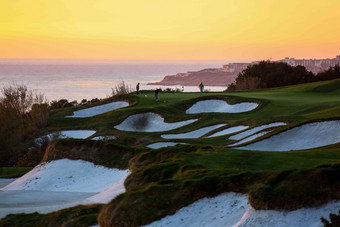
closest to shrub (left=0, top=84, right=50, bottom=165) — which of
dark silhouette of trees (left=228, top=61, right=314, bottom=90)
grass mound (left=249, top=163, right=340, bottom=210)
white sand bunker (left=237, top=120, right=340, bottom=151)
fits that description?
white sand bunker (left=237, top=120, right=340, bottom=151)

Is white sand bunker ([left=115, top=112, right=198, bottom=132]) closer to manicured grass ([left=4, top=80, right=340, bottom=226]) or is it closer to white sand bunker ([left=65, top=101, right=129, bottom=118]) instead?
white sand bunker ([left=65, top=101, right=129, bottom=118])

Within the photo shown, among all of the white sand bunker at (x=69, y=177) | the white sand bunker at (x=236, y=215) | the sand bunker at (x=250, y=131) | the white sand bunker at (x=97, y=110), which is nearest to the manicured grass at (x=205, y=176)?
the white sand bunker at (x=236, y=215)

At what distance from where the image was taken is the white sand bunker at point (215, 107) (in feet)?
164

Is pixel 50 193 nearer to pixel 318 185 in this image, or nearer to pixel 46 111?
pixel 318 185

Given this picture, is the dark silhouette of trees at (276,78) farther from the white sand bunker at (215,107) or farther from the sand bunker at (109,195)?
the sand bunker at (109,195)

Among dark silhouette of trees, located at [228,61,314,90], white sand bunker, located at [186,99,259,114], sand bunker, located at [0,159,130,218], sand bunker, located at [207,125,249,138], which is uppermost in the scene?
dark silhouette of trees, located at [228,61,314,90]

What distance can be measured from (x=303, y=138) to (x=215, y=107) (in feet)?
90.1

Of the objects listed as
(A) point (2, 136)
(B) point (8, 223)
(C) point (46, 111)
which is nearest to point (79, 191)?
(B) point (8, 223)

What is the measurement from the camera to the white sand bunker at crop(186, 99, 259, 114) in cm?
4991

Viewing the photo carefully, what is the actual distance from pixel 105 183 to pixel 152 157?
3.96m

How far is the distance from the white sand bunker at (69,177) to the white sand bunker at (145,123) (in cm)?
2116

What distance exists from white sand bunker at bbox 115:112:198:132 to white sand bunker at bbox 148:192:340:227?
3519cm

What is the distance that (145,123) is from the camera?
5112 cm

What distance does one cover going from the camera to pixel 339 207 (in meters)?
10.6
